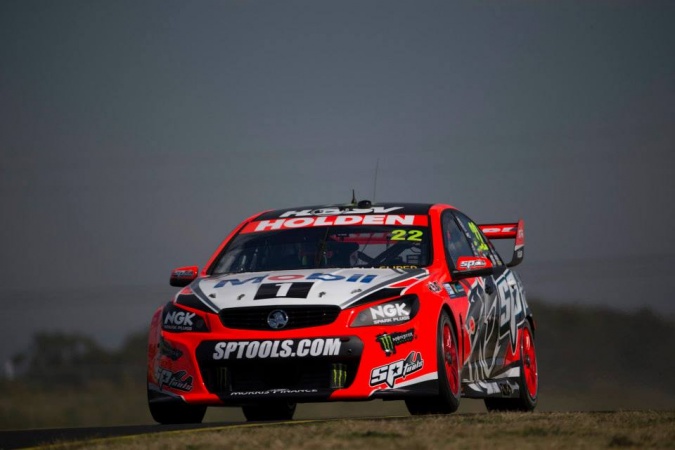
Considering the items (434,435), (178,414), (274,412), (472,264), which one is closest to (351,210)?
(472,264)

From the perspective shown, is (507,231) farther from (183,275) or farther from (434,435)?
(434,435)

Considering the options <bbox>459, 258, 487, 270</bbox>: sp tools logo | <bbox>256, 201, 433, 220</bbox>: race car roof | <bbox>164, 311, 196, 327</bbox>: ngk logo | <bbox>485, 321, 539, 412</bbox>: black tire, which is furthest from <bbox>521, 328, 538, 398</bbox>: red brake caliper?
<bbox>164, 311, 196, 327</bbox>: ngk logo

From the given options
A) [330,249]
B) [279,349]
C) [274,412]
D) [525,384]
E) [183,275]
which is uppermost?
[330,249]

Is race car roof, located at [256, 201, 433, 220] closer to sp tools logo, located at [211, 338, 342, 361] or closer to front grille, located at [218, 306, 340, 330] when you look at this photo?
front grille, located at [218, 306, 340, 330]

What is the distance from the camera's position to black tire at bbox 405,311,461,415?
9.52 metres

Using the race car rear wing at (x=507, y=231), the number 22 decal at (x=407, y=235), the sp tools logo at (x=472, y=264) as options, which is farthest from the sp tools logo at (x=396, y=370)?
the race car rear wing at (x=507, y=231)

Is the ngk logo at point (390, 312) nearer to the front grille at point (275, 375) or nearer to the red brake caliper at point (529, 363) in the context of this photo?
the front grille at point (275, 375)

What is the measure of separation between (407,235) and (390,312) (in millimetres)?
1441

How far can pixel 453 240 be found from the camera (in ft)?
36.6

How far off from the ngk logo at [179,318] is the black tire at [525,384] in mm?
3247

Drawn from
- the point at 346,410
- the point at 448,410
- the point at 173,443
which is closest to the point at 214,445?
the point at 173,443

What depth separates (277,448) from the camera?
7.39 metres

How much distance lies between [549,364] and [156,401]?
15.9 metres

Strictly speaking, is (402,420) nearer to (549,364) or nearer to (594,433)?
(594,433)
